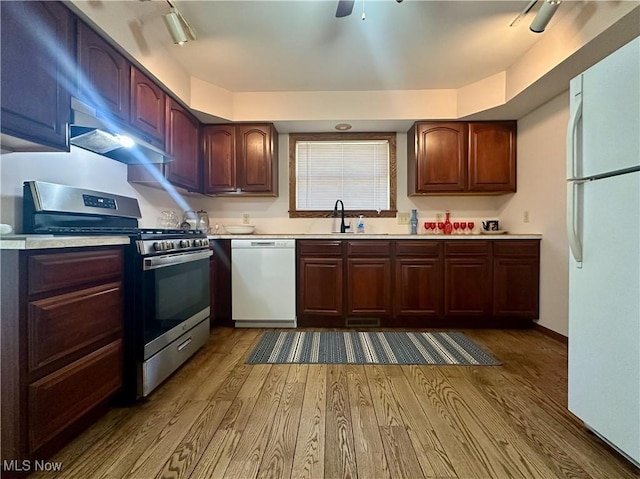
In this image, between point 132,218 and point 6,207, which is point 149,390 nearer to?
point 6,207

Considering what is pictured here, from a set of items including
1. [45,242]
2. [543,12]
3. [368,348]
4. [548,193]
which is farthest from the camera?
[548,193]

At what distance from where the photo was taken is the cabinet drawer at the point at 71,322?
3.66 ft

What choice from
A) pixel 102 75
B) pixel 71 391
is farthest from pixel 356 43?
pixel 71 391

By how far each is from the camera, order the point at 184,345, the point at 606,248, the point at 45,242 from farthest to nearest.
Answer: the point at 184,345
the point at 606,248
the point at 45,242

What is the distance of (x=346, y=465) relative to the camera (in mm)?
1183

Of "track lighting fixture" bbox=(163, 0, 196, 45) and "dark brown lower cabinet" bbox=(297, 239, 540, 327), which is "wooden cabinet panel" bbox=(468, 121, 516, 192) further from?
"track lighting fixture" bbox=(163, 0, 196, 45)

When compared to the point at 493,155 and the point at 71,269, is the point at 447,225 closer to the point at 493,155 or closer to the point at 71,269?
the point at 493,155

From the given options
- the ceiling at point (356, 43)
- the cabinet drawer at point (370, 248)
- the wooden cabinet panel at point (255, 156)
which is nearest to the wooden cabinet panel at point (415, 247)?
the cabinet drawer at point (370, 248)

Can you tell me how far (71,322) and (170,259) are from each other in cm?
66

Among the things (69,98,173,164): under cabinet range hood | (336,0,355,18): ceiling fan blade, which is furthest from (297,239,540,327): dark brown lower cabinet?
(336,0,355,18): ceiling fan blade

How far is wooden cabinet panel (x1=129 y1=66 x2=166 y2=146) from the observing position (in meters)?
2.09

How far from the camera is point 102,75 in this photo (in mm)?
1790

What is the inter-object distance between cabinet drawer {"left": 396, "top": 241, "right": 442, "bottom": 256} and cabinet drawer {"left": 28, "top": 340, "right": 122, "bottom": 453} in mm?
2280

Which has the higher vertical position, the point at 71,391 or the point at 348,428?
the point at 71,391
